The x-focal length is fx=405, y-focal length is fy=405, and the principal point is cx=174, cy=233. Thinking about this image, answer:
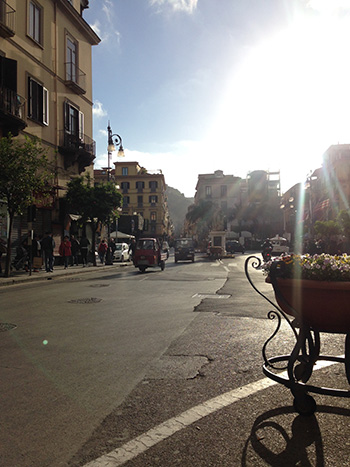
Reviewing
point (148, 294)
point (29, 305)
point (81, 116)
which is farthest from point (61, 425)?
point (81, 116)

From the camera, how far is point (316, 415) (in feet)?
9.49

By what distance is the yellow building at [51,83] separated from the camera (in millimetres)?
18656

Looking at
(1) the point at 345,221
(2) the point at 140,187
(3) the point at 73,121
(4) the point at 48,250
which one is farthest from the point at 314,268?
(2) the point at 140,187

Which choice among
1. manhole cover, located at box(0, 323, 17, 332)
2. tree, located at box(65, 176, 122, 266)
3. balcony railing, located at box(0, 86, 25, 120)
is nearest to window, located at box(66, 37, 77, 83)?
balcony railing, located at box(0, 86, 25, 120)

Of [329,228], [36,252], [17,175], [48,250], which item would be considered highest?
[17,175]

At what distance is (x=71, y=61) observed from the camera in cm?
2539

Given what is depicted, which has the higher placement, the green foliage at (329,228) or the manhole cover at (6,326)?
the green foliage at (329,228)

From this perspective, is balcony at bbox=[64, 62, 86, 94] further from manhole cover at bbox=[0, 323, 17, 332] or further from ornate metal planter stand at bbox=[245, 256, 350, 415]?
ornate metal planter stand at bbox=[245, 256, 350, 415]

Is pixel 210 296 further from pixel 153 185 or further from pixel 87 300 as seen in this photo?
pixel 153 185

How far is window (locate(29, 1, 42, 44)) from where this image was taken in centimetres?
2108

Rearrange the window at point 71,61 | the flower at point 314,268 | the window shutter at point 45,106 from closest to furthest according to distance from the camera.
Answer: the flower at point 314,268 < the window shutter at point 45,106 < the window at point 71,61

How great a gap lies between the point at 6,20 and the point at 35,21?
3.06m

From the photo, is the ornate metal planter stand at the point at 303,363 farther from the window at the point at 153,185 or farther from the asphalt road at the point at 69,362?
the window at the point at 153,185

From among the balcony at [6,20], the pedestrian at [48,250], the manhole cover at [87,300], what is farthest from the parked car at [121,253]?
the manhole cover at [87,300]
